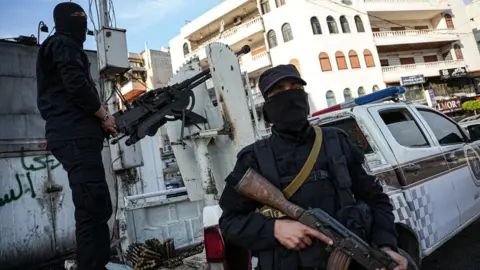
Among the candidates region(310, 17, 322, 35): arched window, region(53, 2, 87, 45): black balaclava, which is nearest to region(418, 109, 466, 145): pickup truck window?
region(53, 2, 87, 45): black balaclava

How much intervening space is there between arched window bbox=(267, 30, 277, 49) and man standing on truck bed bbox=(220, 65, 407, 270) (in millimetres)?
24247

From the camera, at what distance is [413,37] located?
1056 inches

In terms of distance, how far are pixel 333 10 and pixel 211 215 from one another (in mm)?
25699

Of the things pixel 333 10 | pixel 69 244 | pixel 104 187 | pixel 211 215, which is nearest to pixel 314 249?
pixel 211 215

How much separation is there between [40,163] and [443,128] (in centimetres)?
Answer: 489

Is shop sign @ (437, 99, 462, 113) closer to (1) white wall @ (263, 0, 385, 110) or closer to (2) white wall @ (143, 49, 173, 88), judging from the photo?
(1) white wall @ (263, 0, 385, 110)

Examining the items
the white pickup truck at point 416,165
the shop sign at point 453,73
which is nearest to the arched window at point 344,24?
the shop sign at point 453,73

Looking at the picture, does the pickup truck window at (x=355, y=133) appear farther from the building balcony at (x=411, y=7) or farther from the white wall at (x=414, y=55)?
the white wall at (x=414, y=55)

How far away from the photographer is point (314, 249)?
1288 mm

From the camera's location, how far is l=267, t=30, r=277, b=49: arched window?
2466cm

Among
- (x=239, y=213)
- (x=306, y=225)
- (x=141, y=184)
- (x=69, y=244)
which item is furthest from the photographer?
(x=141, y=184)

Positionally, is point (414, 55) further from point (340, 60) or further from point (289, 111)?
point (289, 111)

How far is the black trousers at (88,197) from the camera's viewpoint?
1.92 meters

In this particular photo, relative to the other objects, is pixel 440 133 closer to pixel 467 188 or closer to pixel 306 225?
pixel 467 188
